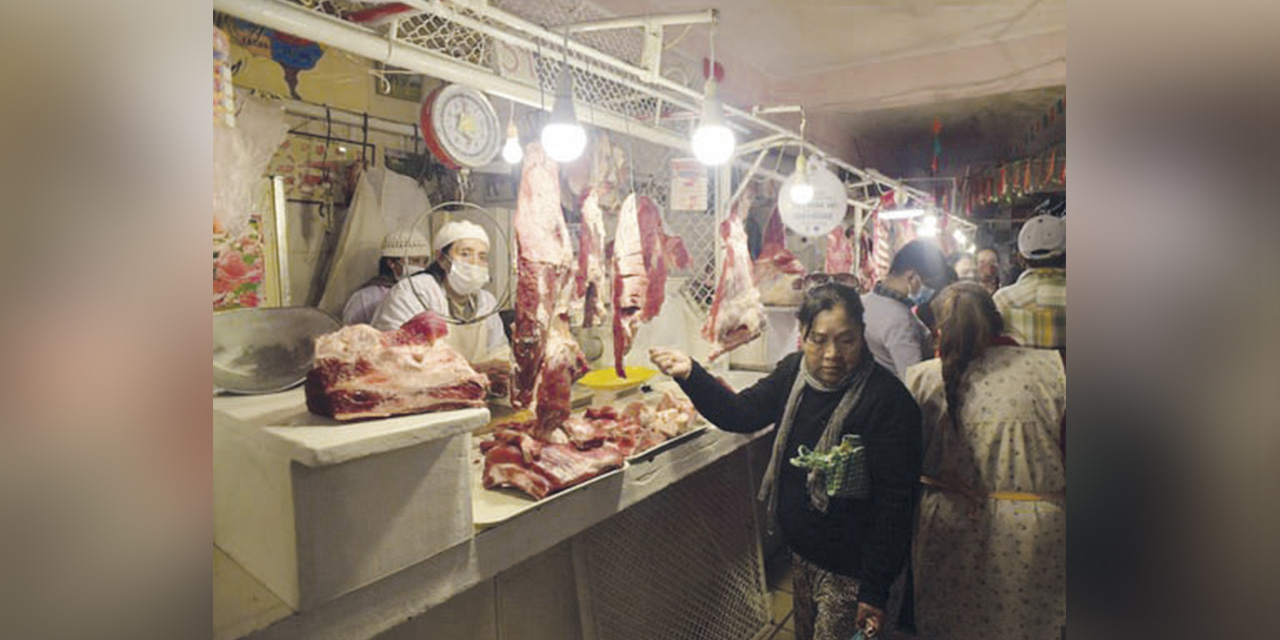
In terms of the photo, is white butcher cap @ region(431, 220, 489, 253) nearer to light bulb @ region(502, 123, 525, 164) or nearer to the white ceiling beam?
light bulb @ region(502, 123, 525, 164)

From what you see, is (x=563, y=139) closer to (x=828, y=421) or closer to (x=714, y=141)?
(x=714, y=141)

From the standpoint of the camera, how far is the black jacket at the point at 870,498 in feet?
7.75

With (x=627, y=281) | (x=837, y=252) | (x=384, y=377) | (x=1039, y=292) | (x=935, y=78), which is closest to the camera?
(x=384, y=377)

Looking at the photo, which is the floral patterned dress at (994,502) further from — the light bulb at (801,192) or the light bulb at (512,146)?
the light bulb at (512,146)

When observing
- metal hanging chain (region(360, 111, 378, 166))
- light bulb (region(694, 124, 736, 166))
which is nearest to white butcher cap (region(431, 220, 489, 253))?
metal hanging chain (region(360, 111, 378, 166))

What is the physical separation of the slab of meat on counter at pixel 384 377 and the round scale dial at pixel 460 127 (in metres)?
Answer: 1.09

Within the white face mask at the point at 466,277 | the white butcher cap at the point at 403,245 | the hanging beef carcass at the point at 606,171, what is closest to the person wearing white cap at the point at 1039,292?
the hanging beef carcass at the point at 606,171

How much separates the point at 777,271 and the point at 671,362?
1.11 metres

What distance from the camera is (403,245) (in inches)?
135

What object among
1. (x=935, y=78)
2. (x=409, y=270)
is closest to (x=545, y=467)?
(x=409, y=270)
